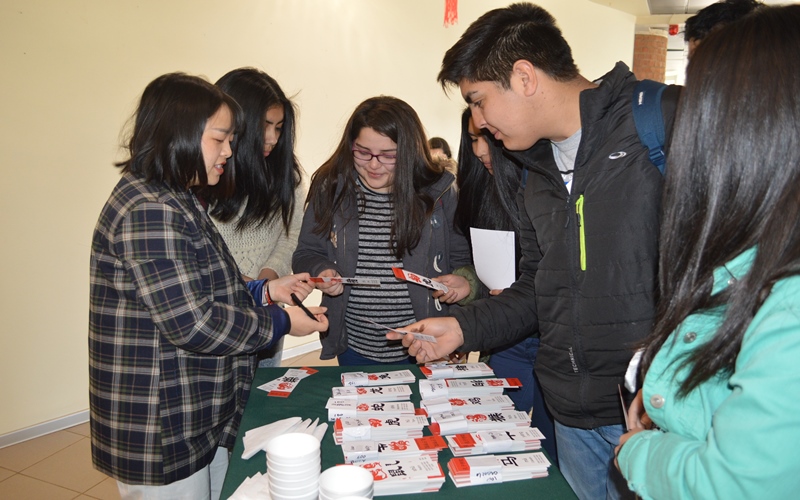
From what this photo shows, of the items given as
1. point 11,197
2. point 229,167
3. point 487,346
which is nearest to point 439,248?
point 487,346

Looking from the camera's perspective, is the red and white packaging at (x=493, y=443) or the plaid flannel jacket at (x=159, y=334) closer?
the red and white packaging at (x=493, y=443)

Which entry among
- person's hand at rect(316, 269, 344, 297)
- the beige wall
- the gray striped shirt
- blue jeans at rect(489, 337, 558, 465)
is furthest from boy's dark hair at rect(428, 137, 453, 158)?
blue jeans at rect(489, 337, 558, 465)

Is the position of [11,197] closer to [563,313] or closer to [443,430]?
[443,430]

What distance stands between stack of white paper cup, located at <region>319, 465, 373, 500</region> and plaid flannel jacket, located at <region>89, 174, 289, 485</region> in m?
0.67

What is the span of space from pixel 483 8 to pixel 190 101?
5330mm

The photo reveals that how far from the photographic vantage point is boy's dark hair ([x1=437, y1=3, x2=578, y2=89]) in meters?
1.47

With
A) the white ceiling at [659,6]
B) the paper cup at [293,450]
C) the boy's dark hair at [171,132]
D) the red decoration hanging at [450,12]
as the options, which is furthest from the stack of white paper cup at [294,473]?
the white ceiling at [659,6]

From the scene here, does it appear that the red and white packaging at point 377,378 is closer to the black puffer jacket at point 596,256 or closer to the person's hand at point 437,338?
the person's hand at point 437,338

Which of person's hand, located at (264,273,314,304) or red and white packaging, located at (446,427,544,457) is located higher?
person's hand, located at (264,273,314,304)

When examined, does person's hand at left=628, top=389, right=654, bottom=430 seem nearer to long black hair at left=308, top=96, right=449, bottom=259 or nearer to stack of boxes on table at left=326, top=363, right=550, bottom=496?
stack of boxes on table at left=326, top=363, right=550, bottom=496

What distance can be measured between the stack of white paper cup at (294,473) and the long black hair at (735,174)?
2.09 feet

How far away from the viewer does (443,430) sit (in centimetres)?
143

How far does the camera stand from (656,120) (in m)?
1.27

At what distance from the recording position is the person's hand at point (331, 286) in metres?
2.08
